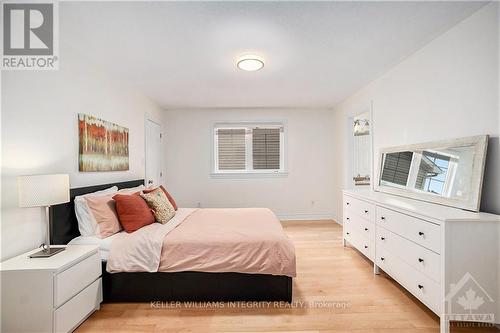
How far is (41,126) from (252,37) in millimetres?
2023

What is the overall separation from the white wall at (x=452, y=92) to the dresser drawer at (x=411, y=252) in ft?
1.94

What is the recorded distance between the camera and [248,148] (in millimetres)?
5281

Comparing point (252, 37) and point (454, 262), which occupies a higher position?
point (252, 37)

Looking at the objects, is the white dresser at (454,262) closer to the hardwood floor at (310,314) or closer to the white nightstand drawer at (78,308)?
the hardwood floor at (310,314)

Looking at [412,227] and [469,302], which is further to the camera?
[412,227]

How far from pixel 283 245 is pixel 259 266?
27 centimetres

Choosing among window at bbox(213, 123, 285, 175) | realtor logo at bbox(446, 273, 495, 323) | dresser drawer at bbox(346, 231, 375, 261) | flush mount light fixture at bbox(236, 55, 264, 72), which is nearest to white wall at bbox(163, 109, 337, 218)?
window at bbox(213, 123, 285, 175)

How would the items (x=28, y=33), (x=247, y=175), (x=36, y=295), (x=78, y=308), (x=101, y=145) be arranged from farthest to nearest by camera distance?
(x=247, y=175) < (x=101, y=145) < (x=28, y=33) < (x=78, y=308) < (x=36, y=295)

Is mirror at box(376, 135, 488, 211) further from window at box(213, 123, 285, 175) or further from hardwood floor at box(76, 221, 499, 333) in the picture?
window at box(213, 123, 285, 175)

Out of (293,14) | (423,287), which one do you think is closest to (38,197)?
(293,14)

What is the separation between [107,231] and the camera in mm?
2281

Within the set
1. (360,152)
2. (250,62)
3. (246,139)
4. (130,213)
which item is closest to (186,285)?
(130,213)

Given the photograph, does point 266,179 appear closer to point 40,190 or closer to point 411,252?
point 411,252

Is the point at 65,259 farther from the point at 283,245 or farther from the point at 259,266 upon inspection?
the point at 283,245
